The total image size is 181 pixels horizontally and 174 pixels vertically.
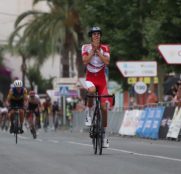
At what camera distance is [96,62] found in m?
15.9

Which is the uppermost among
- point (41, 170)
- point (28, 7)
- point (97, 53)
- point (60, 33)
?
point (28, 7)

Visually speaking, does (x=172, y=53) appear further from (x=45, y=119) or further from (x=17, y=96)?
(x=45, y=119)

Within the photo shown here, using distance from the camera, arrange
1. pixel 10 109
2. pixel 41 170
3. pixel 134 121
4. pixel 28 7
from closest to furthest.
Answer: pixel 41 170 → pixel 10 109 → pixel 134 121 → pixel 28 7

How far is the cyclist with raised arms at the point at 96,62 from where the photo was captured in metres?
15.8

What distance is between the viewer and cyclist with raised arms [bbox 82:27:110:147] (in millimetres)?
15773

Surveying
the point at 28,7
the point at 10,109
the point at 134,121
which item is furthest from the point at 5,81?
the point at 10,109

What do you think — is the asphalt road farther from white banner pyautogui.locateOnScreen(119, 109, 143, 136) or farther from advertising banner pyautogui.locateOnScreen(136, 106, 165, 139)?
white banner pyautogui.locateOnScreen(119, 109, 143, 136)

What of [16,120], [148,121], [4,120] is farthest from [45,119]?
[16,120]

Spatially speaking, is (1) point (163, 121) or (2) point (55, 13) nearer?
(1) point (163, 121)

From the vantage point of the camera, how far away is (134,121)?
32469mm

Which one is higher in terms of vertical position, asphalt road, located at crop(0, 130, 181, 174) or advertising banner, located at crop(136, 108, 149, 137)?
advertising banner, located at crop(136, 108, 149, 137)

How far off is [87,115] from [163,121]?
41.8 ft

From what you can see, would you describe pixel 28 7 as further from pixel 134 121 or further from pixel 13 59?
pixel 134 121

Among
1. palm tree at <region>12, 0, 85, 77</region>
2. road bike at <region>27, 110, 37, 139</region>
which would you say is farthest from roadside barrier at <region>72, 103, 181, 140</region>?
palm tree at <region>12, 0, 85, 77</region>
